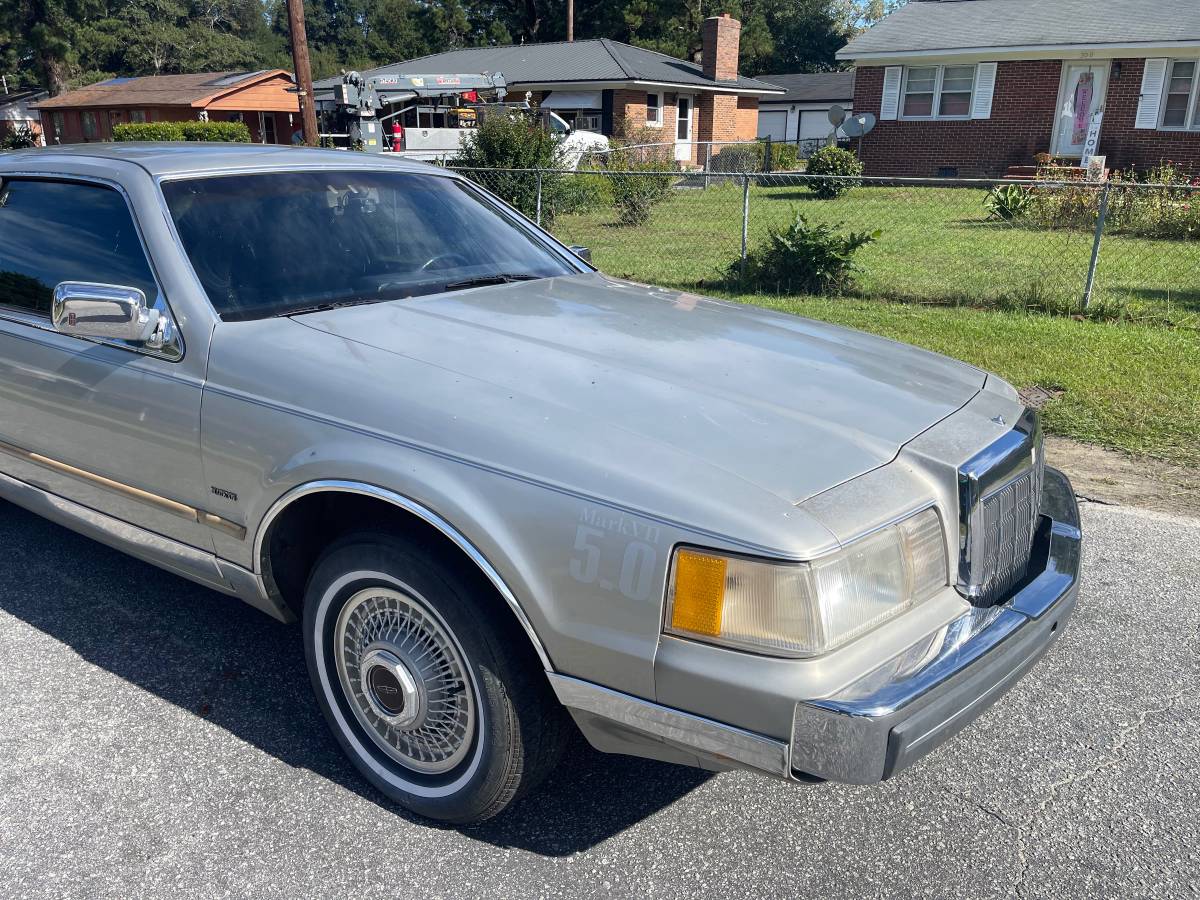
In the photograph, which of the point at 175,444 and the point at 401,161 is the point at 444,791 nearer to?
the point at 175,444

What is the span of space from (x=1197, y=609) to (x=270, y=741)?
351 centimetres

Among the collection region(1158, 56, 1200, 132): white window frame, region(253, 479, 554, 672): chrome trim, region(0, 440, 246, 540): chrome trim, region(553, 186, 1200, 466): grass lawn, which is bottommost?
region(553, 186, 1200, 466): grass lawn

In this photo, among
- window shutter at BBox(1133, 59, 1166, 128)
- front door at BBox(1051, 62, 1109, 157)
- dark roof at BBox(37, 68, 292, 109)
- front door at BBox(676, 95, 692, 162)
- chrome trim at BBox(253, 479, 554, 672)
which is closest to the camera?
chrome trim at BBox(253, 479, 554, 672)

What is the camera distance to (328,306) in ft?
10.4

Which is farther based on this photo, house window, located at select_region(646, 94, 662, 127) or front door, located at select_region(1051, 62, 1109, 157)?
house window, located at select_region(646, 94, 662, 127)

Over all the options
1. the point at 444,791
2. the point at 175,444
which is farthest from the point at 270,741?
the point at 175,444

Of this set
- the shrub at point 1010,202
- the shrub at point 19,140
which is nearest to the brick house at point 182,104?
the shrub at point 19,140

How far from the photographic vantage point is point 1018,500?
269 cm

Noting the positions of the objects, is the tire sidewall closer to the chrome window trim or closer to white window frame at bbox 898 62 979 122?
the chrome window trim

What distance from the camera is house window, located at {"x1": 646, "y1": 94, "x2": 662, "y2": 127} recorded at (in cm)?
3506

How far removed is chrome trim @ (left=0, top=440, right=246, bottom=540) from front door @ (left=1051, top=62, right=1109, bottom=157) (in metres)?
25.1

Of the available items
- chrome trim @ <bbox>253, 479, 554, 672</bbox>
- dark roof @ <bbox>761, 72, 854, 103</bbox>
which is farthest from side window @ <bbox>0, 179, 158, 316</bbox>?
dark roof @ <bbox>761, 72, 854, 103</bbox>

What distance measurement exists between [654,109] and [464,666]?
→ 35320 millimetres

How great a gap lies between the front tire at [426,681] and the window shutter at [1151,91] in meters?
25.4
